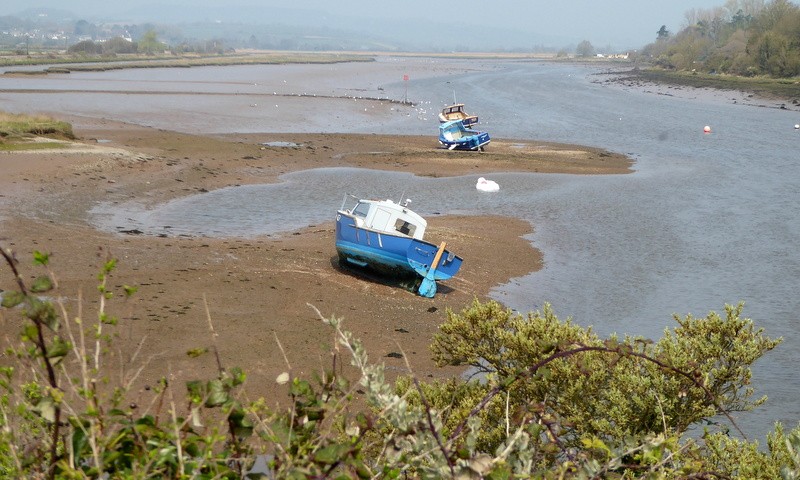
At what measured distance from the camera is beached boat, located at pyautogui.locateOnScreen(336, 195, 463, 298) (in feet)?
65.4

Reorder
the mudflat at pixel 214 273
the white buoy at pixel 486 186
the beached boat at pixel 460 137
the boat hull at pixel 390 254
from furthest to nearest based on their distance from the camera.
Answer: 1. the beached boat at pixel 460 137
2. the white buoy at pixel 486 186
3. the boat hull at pixel 390 254
4. the mudflat at pixel 214 273

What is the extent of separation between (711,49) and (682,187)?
5328 inches

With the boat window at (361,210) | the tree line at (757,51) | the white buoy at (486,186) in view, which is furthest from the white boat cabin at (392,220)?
the tree line at (757,51)

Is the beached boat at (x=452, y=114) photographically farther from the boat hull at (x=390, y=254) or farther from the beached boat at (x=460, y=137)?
the boat hull at (x=390, y=254)

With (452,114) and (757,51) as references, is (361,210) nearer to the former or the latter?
(452,114)

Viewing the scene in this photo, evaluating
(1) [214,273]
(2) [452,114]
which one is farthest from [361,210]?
(2) [452,114]

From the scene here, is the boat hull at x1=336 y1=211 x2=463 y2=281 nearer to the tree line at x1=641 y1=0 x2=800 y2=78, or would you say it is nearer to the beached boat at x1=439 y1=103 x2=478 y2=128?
the beached boat at x1=439 y1=103 x2=478 y2=128

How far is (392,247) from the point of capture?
20.2 m

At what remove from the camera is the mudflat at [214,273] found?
14859 mm

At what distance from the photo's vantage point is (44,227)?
22781 millimetres

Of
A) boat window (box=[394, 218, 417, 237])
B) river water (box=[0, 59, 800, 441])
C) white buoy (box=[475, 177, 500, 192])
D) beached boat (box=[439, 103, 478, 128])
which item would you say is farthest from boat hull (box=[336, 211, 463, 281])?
beached boat (box=[439, 103, 478, 128])

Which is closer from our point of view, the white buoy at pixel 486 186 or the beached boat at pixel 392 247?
A: the beached boat at pixel 392 247

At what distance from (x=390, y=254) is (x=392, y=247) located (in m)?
0.18

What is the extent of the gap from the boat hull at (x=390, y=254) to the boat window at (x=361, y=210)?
417 mm
